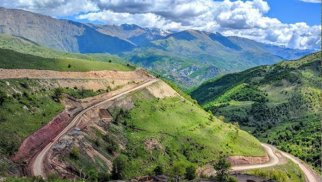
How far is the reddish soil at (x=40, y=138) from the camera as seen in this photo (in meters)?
121

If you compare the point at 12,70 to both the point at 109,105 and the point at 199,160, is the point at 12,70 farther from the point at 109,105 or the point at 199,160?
the point at 199,160

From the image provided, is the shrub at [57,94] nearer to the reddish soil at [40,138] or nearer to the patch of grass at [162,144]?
the reddish soil at [40,138]

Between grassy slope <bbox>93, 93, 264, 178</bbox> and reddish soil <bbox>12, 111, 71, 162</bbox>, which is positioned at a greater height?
reddish soil <bbox>12, 111, 71, 162</bbox>

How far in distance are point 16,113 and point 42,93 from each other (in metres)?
27.5

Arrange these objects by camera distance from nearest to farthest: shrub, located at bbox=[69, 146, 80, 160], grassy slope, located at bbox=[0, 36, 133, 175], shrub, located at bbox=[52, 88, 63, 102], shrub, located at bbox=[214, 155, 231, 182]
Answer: grassy slope, located at bbox=[0, 36, 133, 175] < shrub, located at bbox=[69, 146, 80, 160] < shrub, located at bbox=[214, 155, 231, 182] < shrub, located at bbox=[52, 88, 63, 102]

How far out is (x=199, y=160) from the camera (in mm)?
179000

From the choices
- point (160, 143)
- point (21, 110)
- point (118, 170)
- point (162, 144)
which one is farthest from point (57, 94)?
point (118, 170)

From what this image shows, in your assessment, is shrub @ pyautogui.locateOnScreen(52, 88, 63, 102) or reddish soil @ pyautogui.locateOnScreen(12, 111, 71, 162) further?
shrub @ pyautogui.locateOnScreen(52, 88, 63, 102)

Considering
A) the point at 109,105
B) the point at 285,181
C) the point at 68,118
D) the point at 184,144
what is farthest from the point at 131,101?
the point at 285,181

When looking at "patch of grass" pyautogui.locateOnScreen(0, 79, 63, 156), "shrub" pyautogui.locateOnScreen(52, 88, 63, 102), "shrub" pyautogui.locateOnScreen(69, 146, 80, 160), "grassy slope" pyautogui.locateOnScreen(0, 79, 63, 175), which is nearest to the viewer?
"grassy slope" pyautogui.locateOnScreen(0, 79, 63, 175)

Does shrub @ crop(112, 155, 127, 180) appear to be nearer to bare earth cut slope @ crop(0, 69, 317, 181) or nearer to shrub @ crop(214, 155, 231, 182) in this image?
bare earth cut slope @ crop(0, 69, 317, 181)

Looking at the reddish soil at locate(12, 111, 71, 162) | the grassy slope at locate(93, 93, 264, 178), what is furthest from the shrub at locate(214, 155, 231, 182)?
the reddish soil at locate(12, 111, 71, 162)

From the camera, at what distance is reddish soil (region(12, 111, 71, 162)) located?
12066cm

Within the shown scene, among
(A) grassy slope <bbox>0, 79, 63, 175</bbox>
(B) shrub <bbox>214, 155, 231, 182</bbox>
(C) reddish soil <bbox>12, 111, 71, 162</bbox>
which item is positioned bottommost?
(B) shrub <bbox>214, 155, 231, 182</bbox>
